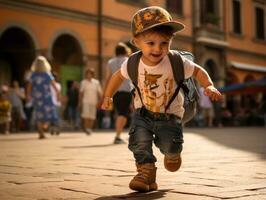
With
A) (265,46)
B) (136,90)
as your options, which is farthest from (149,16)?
(265,46)

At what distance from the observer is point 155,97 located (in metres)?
3.64

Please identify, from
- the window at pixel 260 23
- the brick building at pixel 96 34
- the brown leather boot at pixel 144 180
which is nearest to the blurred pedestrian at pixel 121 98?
the brown leather boot at pixel 144 180

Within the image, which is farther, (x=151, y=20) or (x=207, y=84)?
(x=207, y=84)

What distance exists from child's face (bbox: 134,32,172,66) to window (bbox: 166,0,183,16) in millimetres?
22591

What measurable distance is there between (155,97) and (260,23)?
31765 mm

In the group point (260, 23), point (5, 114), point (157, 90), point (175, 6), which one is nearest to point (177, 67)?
point (157, 90)

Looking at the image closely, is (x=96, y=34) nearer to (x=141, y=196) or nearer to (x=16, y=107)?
(x=16, y=107)

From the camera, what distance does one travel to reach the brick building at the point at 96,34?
18812mm

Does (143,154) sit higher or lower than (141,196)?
higher

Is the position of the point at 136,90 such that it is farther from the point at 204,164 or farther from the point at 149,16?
the point at 204,164

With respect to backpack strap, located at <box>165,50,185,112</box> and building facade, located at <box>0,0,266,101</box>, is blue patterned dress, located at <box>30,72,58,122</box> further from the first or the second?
backpack strap, located at <box>165,50,185,112</box>

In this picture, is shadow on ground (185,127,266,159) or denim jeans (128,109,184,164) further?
shadow on ground (185,127,266,159)

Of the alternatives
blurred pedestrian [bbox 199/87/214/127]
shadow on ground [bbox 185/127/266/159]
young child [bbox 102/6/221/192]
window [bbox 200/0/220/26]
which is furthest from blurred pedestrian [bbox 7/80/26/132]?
window [bbox 200/0/220/26]

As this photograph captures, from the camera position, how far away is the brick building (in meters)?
18.8
